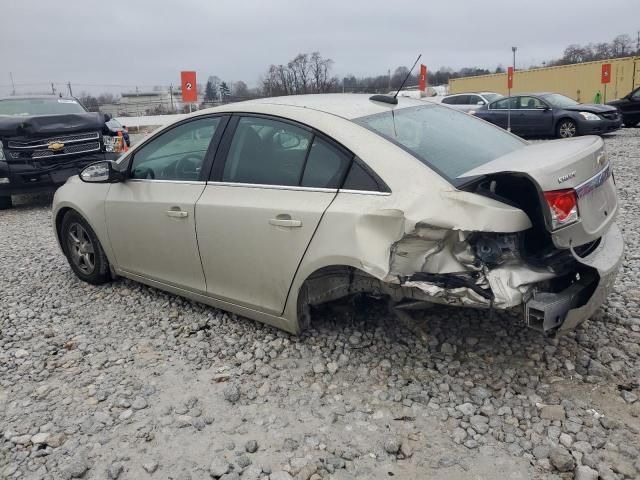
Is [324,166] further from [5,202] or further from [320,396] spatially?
[5,202]

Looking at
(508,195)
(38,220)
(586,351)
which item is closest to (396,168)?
(508,195)

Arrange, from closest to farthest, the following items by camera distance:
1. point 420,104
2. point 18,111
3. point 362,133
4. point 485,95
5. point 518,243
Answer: point 518,243 < point 362,133 < point 420,104 < point 18,111 < point 485,95

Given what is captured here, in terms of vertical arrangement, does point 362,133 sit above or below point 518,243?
above

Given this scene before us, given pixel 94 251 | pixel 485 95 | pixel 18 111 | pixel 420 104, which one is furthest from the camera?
pixel 485 95

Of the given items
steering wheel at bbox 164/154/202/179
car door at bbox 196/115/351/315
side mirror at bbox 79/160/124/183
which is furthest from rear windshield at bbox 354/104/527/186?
side mirror at bbox 79/160/124/183

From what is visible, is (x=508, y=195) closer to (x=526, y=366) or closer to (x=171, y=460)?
(x=526, y=366)

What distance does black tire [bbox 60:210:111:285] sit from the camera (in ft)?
14.9

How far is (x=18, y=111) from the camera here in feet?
29.8

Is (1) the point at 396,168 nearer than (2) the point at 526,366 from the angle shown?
Yes

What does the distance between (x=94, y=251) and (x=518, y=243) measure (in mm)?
3448

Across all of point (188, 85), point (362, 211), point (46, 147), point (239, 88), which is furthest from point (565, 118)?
point (239, 88)

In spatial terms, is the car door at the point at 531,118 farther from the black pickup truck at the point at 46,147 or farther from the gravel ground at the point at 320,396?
the gravel ground at the point at 320,396

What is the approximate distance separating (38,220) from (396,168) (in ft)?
22.2

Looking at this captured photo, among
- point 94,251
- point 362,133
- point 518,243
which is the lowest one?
point 94,251
